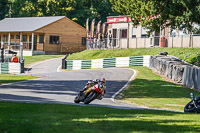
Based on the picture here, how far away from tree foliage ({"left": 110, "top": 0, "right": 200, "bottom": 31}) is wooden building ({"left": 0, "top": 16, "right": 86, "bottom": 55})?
2782 cm

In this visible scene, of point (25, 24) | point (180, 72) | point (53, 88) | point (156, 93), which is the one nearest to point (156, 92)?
point (156, 93)

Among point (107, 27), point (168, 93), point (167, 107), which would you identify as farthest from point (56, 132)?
point (107, 27)

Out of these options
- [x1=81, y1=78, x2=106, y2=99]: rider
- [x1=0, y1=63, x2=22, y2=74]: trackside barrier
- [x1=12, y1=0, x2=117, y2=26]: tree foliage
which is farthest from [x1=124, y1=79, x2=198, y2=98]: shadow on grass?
[x1=12, y1=0, x2=117, y2=26]: tree foliage

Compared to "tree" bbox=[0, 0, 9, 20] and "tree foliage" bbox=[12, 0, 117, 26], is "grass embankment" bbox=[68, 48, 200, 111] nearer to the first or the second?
"tree foliage" bbox=[12, 0, 117, 26]

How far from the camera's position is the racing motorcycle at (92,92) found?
48.2 feet

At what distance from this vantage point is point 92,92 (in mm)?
14914

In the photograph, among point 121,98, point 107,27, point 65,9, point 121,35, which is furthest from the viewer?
point 65,9

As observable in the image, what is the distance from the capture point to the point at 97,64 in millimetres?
40656

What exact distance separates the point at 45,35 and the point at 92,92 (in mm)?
47055

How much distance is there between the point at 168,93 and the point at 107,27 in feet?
104

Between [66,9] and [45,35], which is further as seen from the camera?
[66,9]

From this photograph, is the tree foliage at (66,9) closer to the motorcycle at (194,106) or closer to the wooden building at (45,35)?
the wooden building at (45,35)

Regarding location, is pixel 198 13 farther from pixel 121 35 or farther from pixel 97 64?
pixel 121 35

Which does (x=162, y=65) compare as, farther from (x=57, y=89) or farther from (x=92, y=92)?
(x=92, y=92)
